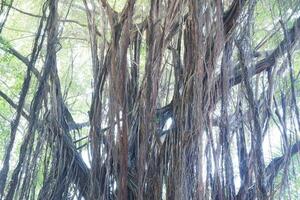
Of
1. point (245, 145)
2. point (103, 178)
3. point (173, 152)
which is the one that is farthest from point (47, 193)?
point (245, 145)

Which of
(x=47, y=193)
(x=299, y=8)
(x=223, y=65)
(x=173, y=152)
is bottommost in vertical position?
(x=47, y=193)

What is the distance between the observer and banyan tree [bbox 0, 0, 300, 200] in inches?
64.5

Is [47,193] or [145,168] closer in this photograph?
[145,168]

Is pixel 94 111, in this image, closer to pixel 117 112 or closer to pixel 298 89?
pixel 117 112

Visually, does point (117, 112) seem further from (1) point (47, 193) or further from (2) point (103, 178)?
(1) point (47, 193)

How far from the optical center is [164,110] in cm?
184

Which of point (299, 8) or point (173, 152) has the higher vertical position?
point (299, 8)

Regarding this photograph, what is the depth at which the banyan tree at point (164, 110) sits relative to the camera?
5.37ft

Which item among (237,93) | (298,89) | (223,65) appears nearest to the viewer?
(223,65)

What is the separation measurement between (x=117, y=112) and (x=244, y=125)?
459 mm

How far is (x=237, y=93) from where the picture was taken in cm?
183

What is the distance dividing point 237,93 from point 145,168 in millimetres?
454

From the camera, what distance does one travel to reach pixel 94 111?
1759mm

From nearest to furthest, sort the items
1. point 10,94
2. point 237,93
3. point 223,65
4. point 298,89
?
point 223,65, point 237,93, point 298,89, point 10,94
